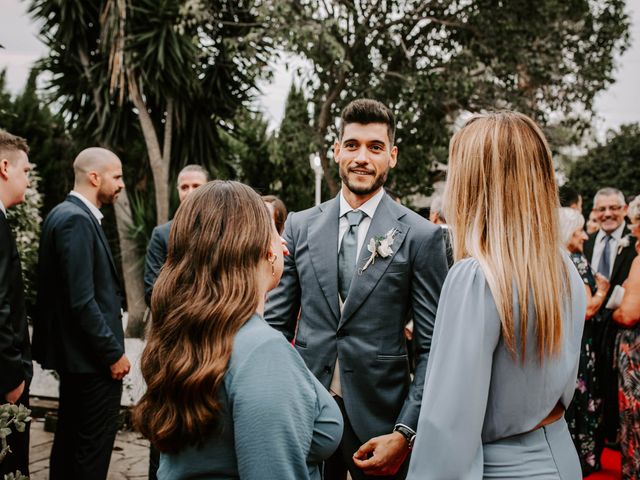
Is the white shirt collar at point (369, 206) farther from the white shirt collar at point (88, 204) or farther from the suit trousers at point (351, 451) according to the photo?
the white shirt collar at point (88, 204)

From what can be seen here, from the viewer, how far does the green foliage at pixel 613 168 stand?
42.1ft

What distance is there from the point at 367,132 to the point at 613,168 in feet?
39.6

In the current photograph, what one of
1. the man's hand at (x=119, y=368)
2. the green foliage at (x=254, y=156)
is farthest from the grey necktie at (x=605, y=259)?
the green foliage at (x=254, y=156)

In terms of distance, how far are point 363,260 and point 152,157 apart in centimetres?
767

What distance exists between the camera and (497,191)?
171 centimetres

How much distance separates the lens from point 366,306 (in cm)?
250

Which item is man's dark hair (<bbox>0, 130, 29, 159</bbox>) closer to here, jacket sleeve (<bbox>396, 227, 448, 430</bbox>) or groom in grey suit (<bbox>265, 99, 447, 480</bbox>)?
groom in grey suit (<bbox>265, 99, 447, 480</bbox>)

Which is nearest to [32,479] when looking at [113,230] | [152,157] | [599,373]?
[599,373]

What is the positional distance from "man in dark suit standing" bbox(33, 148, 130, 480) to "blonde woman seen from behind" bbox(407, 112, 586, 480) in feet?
8.30

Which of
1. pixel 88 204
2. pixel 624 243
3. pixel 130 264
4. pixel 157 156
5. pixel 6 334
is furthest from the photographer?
pixel 157 156

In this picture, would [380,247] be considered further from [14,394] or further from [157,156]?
[157,156]

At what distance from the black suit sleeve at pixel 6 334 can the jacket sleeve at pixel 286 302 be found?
132 cm

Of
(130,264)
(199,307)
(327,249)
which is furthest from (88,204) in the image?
(130,264)

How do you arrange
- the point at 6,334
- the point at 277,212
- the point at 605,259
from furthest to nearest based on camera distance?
the point at 605,259
the point at 277,212
the point at 6,334
